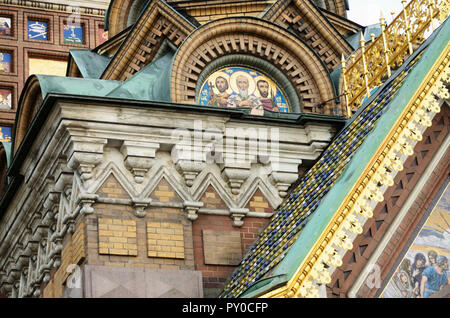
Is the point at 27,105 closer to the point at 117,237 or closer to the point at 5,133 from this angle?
the point at 117,237

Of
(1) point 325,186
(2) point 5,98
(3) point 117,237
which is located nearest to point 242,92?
(1) point 325,186

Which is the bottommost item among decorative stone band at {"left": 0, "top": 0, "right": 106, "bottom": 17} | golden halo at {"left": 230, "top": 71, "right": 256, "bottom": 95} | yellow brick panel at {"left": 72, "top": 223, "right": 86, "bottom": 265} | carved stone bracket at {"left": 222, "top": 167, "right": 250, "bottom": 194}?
yellow brick panel at {"left": 72, "top": 223, "right": 86, "bottom": 265}

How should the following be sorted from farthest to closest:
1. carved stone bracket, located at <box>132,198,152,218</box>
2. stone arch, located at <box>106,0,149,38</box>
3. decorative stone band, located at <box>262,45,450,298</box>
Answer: stone arch, located at <box>106,0,149,38</box> < carved stone bracket, located at <box>132,198,152,218</box> < decorative stone band, located at <box>262,45,450,298</box>

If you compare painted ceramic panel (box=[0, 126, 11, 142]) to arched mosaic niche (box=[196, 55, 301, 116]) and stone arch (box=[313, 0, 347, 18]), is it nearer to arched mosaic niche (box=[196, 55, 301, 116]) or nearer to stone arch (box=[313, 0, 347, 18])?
stone arch (box=[313, 0, 347, 18])

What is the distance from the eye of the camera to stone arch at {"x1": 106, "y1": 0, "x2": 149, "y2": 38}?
22219 millimetres

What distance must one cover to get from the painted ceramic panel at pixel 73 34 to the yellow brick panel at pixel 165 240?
530 inches

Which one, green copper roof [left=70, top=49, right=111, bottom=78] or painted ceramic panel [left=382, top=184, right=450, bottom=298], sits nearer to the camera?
painted ceramic panel [left=382, top=184, right=450, bottom=298]

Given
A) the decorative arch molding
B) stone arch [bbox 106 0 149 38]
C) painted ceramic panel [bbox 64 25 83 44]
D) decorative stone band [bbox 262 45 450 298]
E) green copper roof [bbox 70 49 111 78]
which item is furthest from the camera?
painted ceramic panel [bbox 64 25 83 44]

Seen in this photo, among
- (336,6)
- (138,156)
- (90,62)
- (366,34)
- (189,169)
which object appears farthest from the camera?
(336,6)

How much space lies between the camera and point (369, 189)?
14.3 metres

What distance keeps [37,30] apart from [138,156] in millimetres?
13282

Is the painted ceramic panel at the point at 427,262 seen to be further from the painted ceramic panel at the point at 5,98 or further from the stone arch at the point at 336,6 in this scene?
the painted ceramic panel at the point at 5,98

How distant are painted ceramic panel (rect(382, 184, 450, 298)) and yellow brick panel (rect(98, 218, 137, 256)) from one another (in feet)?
11.3

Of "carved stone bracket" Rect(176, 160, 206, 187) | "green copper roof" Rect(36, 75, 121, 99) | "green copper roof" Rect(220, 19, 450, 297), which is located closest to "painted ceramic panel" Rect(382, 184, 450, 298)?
"green copper roof" Rect(220, 19, 450, 297)
